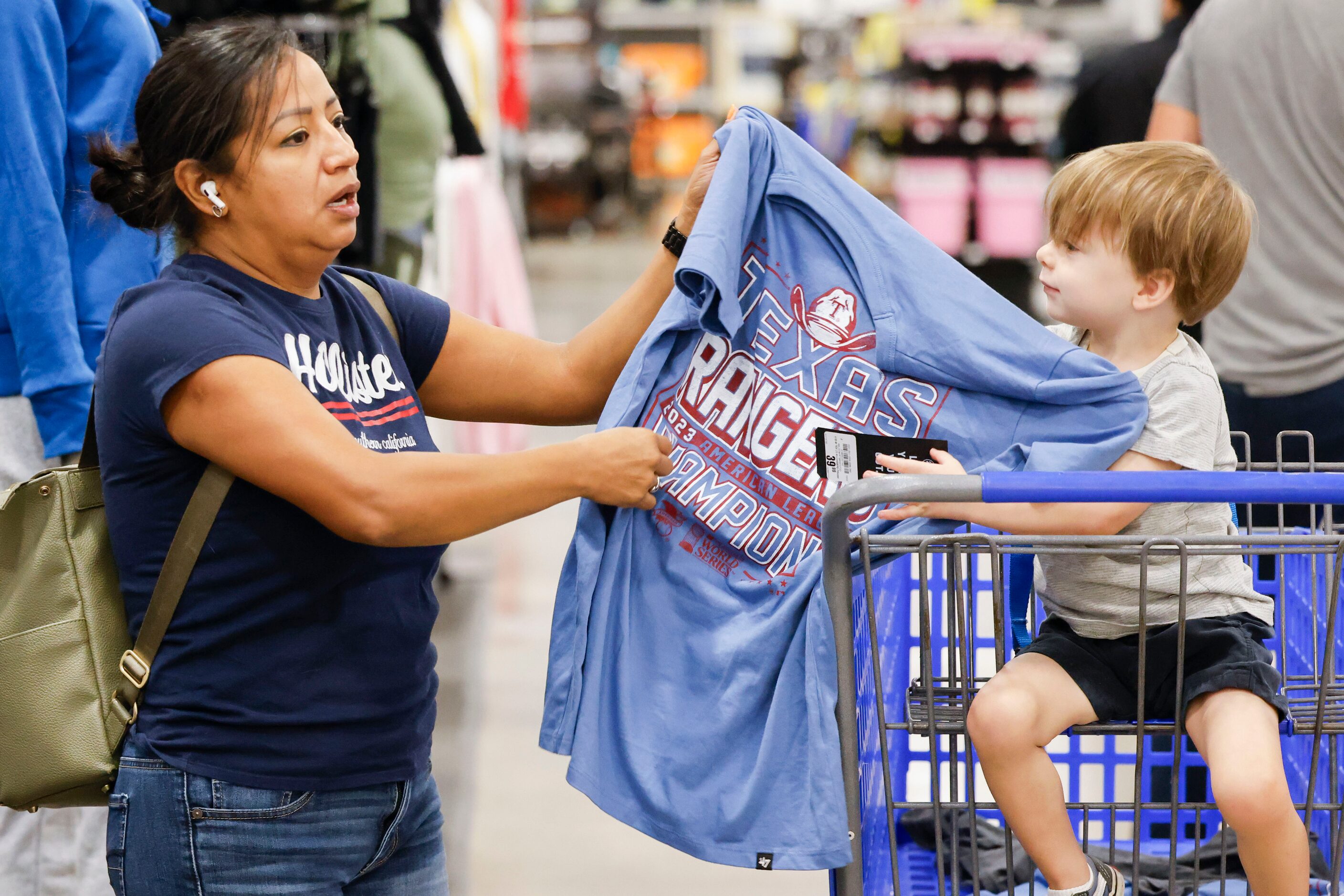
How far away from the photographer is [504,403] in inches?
73.0

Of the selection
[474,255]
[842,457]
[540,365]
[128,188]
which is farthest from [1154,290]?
[474,255]

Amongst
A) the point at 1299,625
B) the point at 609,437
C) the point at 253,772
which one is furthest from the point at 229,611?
the point at 1299,625

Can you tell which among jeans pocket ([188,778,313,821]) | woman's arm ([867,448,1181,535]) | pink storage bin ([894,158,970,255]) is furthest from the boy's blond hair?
pink storage bin ([894,158,970,255])

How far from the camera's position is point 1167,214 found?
1.55m

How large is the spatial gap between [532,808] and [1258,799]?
81.6 inches

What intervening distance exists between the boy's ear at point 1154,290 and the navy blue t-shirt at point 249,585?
881mm

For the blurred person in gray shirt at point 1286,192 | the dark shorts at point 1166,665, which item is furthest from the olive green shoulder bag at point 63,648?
the blurred person in gray shirt at point 1286,192

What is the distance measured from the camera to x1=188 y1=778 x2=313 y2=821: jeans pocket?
143 cm

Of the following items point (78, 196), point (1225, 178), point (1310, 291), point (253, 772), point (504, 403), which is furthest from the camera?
point (1310, 291)

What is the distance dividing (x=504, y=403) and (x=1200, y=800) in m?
1.37

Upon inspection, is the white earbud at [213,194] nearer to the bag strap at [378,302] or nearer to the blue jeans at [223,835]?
the bag strap at [378,302]

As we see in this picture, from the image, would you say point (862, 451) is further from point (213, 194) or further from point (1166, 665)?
point (213, 194)

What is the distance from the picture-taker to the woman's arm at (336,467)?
1.37 metres

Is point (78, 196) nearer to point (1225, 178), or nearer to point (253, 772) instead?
point (253, 772)
